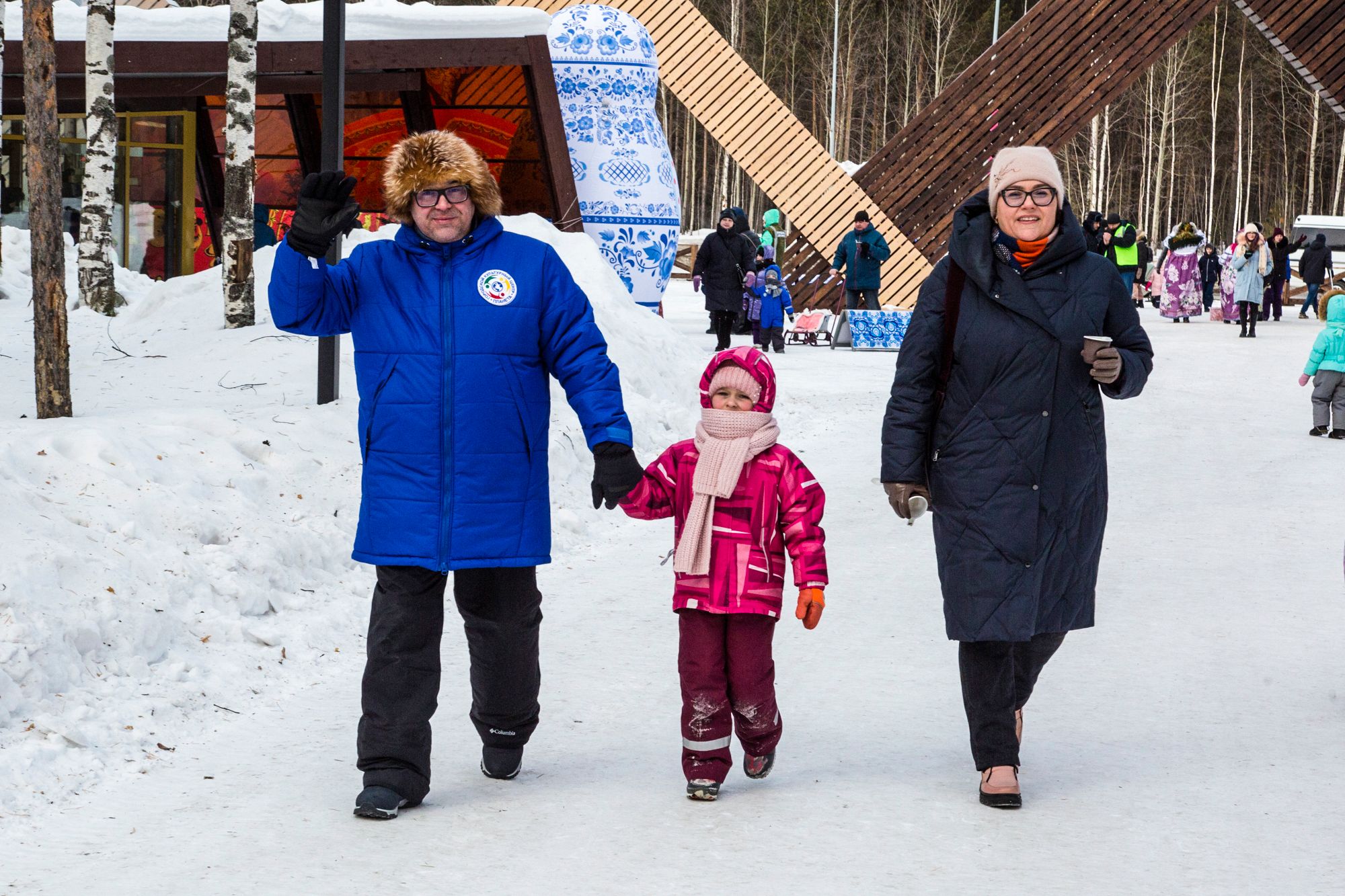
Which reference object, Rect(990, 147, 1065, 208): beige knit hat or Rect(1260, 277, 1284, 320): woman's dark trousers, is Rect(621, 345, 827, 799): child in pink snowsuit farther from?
Rect(1260, 277, 1284, 320): woman's dark trousers

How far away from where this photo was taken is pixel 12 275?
14875 mm

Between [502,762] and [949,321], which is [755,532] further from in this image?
→ [502,762]

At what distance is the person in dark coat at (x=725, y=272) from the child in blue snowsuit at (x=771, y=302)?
0.53 feet

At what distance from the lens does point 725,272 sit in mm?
18062

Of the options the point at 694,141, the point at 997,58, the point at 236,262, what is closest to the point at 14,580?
the point at 236,262

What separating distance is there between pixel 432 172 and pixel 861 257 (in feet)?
53.0

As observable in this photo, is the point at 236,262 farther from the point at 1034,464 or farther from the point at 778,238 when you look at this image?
the point at 778,238

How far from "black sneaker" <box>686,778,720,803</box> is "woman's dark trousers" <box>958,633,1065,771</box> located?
2.30 ft

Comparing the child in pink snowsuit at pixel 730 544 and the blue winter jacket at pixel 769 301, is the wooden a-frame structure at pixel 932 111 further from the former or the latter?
the child in pink snowsuit at pixel 730 544

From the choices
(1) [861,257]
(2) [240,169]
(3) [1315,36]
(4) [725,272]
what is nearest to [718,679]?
A: (2) [240,169]

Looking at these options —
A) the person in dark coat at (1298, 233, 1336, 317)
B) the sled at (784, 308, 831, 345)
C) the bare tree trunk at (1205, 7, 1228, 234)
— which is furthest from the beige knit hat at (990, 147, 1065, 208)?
the bare tree trunk at (1205, 7, 1228, 234)

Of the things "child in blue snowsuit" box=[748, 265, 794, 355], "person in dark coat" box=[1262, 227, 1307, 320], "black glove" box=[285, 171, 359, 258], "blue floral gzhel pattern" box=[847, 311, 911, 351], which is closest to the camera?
"black glove" box=[285, 171, 359, 258]

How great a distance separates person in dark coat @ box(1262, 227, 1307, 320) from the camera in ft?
92.7

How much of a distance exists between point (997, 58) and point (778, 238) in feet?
60.3
